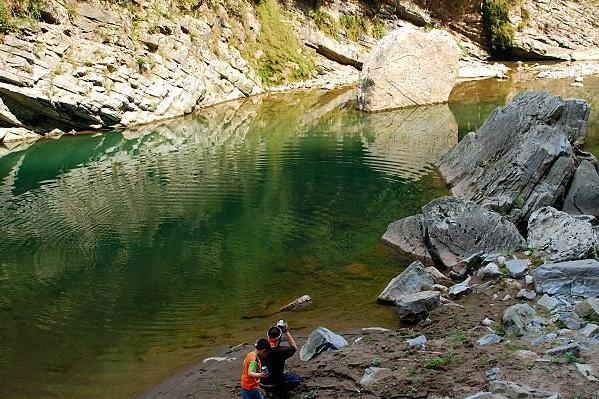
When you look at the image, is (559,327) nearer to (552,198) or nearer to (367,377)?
(367,377)

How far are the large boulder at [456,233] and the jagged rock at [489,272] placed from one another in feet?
3.27

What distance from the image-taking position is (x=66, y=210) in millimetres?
24875

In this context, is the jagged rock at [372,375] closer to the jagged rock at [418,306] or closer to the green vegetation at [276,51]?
the jagged rock at [418,306]

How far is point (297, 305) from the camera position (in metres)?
15.0

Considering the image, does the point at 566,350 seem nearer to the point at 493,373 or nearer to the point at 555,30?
the point at 493,373

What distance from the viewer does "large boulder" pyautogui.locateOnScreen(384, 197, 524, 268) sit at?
16.9 meters

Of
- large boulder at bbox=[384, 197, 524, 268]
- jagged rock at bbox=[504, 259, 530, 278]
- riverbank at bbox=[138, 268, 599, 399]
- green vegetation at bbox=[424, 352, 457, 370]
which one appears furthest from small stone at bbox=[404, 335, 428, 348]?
large boulder at bbox=[384, 197, 524, 268]

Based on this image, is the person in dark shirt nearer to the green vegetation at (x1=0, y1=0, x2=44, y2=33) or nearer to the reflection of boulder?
the reflection of boulder

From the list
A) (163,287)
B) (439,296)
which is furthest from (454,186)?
(163,287)

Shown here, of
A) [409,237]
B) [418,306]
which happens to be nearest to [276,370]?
[418,306]

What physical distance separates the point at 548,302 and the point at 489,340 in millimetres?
2210

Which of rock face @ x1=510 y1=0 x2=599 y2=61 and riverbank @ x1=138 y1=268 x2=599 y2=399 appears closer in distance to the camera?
riverbank @ x1=138 y1=268 x2=599 y2=399

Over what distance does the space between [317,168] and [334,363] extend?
18.6 meters

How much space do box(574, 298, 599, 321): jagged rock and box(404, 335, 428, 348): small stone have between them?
9.38 feet
